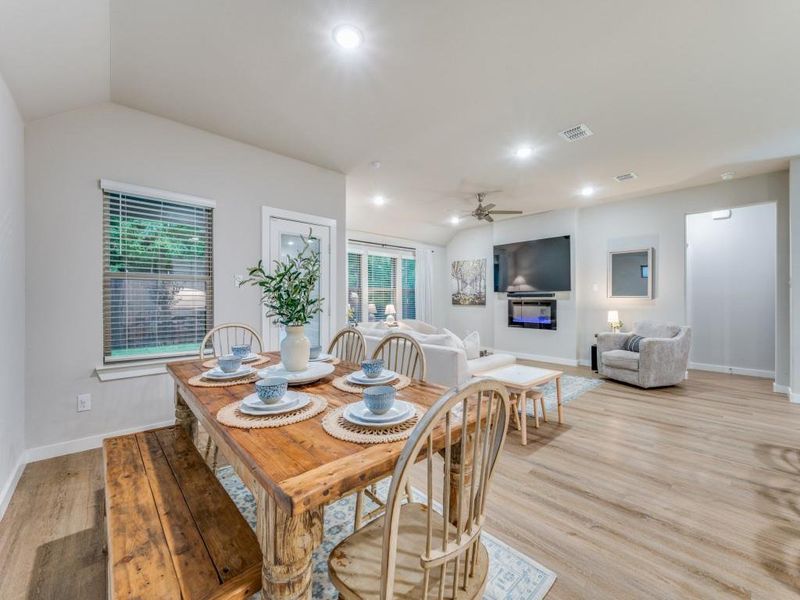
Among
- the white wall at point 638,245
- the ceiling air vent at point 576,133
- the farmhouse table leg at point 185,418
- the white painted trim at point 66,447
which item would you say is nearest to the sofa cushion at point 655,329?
the white wall at point 638,245

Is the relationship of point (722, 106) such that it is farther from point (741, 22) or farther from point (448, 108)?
point (448, 108)

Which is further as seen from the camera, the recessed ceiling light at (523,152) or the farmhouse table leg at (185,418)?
the recessed ceiling light at (523,152)

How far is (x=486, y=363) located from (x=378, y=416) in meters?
2.53

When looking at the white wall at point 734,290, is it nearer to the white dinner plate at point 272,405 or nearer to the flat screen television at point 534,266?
the flat screen television at point 534,266

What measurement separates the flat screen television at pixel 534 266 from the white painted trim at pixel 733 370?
2361mm

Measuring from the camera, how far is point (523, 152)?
368 cm

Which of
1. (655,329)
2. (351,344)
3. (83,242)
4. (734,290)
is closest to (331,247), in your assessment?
(351,344)

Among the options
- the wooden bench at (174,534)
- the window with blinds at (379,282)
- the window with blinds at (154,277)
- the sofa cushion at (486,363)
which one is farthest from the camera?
the window with blinds at (379,282)

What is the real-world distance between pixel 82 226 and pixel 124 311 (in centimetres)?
71

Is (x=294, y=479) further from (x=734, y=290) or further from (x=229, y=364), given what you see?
(x=734, y=290)

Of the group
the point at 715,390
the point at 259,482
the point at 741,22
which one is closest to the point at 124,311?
the point at 259,482

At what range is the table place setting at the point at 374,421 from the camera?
3.43 feet

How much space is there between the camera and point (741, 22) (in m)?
1.95

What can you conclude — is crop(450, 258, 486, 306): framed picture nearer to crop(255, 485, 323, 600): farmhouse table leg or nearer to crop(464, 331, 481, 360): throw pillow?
crop(464, 331, 481, 360): throw pillow
